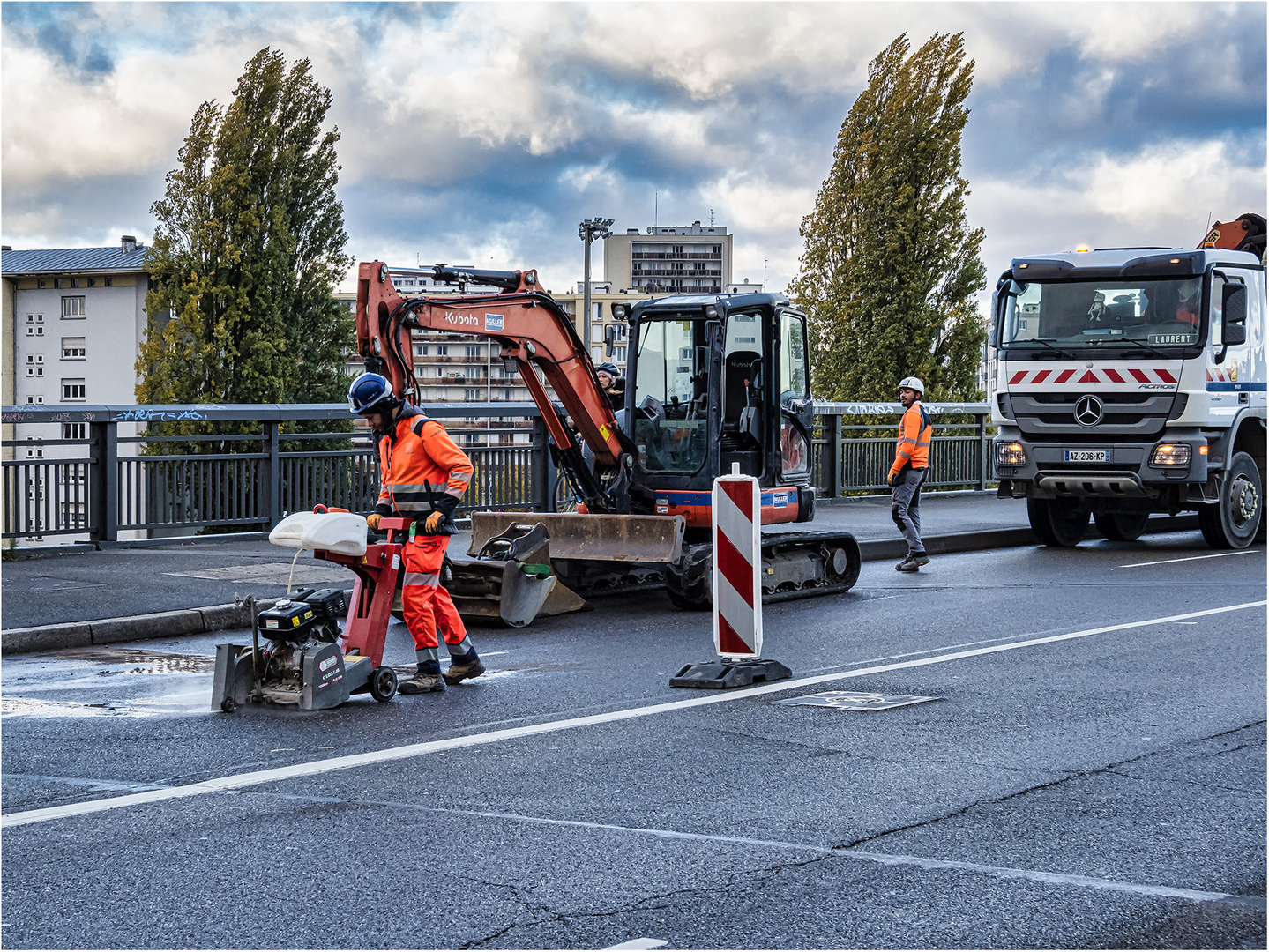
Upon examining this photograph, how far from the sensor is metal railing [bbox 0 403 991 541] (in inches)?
557

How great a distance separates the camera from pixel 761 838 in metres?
5.26

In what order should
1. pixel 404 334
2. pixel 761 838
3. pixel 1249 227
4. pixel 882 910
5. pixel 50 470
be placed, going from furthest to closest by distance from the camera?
1. pixel 1249 227
2. pixel 50 470
3. pixel 404 334
4. pixel 761 838
5. pixel 882 910

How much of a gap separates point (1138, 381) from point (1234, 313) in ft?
4.59

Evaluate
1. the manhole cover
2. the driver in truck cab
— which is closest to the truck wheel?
the driver in truck cab

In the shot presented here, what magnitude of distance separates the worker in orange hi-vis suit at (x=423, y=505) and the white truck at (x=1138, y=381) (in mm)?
10088

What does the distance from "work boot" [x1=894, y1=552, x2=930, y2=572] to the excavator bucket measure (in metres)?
3.78

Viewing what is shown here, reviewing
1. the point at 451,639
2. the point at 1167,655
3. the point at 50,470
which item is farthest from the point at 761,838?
the point at 50,470

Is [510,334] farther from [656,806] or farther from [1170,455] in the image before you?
[1170,455]

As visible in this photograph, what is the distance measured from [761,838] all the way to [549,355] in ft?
25.0

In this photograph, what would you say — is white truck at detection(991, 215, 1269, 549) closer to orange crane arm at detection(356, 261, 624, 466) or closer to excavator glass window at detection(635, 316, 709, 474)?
excavator glass window at detection(635, 316, 709, 474)

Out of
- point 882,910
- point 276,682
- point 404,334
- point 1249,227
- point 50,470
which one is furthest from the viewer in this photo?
point 1249,227

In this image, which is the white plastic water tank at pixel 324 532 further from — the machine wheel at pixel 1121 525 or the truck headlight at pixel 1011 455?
the machine wheel at pixel 1121 525

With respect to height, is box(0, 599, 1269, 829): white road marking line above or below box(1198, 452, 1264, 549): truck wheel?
below

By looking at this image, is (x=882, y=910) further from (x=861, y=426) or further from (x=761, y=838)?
(x=861, y=426)
